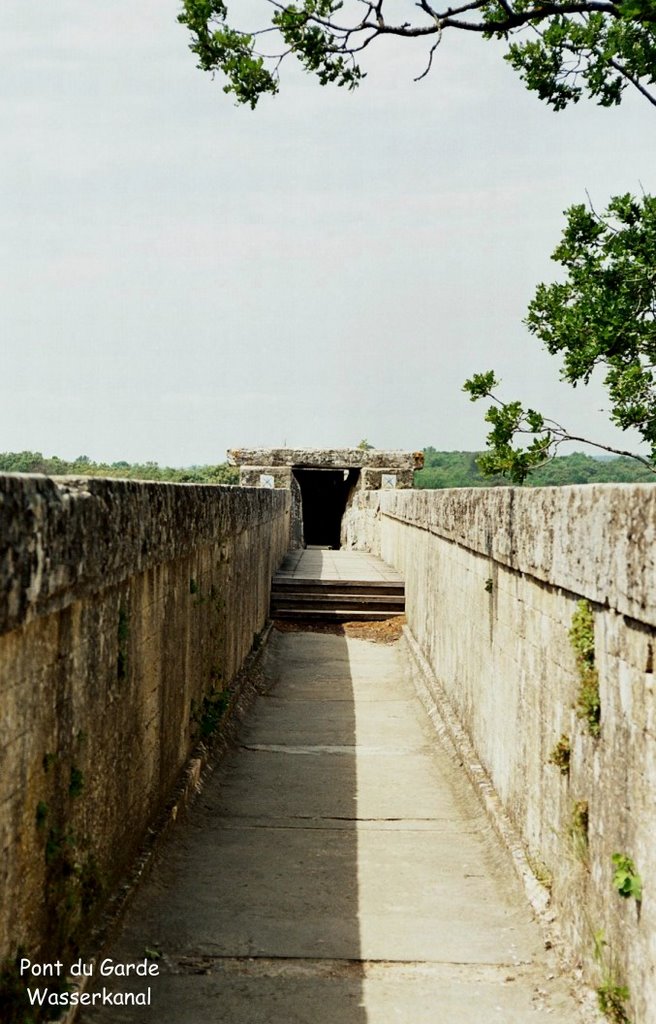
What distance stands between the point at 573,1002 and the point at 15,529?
2412 millimetres

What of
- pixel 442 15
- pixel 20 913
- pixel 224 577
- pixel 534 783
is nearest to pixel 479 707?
pixel 534 783

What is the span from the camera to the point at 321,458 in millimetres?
20359

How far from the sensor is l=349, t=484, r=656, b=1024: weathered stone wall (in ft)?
9.23

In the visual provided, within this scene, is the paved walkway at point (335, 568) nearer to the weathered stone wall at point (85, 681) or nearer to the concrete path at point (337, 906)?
the concrete path at point (337, 906)

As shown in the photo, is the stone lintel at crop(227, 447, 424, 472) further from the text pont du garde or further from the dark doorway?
the text pont du garde

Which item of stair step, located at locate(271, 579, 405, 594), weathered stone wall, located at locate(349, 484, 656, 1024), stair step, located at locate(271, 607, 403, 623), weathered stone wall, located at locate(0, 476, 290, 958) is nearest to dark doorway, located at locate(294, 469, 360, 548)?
stair step, located at locate(271, 579, 405, 594)

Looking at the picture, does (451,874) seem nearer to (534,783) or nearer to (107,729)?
(534,783)

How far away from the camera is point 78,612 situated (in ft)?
10.3

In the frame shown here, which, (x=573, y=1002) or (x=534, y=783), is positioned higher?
(x=534, y=783)

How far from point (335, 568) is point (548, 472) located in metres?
13.1

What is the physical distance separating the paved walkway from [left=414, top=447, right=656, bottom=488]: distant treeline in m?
2.03

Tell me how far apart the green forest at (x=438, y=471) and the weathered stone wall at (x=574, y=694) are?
6429mm

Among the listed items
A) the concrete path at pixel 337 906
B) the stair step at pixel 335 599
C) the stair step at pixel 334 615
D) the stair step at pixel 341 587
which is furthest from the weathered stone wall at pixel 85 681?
the stair step at pixel 341 587

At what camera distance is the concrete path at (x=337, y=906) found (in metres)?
3.35
